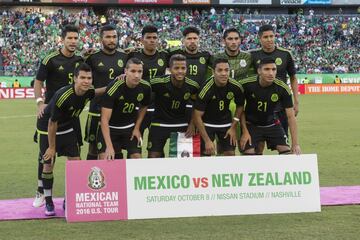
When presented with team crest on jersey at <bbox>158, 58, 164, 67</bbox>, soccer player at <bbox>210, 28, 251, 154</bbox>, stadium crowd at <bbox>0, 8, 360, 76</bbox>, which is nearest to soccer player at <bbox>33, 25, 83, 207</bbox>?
team crest on jersey at <bbox>158, 58, 164, 67</bbox>

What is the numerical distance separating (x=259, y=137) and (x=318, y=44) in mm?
39429

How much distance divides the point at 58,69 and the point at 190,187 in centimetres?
231

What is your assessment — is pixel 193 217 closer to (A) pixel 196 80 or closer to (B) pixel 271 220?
(B) pixel 271 220

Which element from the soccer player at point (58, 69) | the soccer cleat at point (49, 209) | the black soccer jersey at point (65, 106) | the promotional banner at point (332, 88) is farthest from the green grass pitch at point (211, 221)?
the promotional banner at point (332, 88)

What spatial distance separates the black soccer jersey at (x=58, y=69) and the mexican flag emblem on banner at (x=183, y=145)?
5.11 ft

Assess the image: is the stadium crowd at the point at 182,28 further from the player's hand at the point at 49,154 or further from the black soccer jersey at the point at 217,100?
the player's hand at the point at 49,154

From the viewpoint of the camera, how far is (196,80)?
799 cm

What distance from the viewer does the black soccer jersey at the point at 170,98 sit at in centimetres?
742

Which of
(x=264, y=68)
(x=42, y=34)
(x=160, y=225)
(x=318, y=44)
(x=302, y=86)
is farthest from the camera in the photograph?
(x=318, y=44)

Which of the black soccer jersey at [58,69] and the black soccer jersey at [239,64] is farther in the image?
the black soccer jersey at [239,64]

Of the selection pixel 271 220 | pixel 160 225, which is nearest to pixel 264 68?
pixel 271 220

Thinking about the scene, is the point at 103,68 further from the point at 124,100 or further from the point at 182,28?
the point at 182,28

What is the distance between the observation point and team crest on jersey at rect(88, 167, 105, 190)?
6.48m

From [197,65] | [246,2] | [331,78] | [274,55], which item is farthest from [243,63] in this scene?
[246,2]
